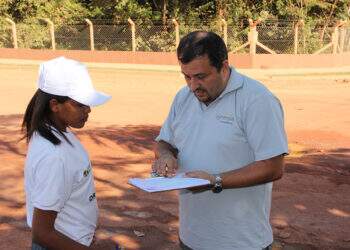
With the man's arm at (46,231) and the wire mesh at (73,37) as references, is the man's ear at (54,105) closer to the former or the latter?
the man's arm at (46,231)

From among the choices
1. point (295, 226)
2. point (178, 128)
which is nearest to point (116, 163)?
point (295, 226)

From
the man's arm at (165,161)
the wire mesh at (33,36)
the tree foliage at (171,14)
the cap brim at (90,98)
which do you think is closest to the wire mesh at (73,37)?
the tree foliage at (171,14)

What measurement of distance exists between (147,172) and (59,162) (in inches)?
195

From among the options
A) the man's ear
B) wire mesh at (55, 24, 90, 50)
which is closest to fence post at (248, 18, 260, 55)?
wire mesh at (55, 24, 90, 50)

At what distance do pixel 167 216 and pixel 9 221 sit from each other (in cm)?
158

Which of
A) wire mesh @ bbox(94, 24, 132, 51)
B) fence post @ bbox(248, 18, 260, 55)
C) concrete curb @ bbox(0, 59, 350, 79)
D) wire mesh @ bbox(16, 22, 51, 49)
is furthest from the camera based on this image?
wire mesh @ bbox(16, 22, 51, 49)

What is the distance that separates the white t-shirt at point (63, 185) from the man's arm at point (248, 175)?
0.49 metres

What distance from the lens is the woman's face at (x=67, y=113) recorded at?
7.61ft

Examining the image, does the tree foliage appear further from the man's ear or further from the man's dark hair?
the man's ear

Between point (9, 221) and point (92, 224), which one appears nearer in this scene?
point (92, 224)

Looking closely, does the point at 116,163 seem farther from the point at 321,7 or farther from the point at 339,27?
the point at 321,7

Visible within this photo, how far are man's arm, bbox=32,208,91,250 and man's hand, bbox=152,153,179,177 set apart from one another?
673 millimetres

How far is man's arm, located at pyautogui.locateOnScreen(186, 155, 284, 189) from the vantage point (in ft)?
7.98

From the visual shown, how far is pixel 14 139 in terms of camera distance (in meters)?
9.52
